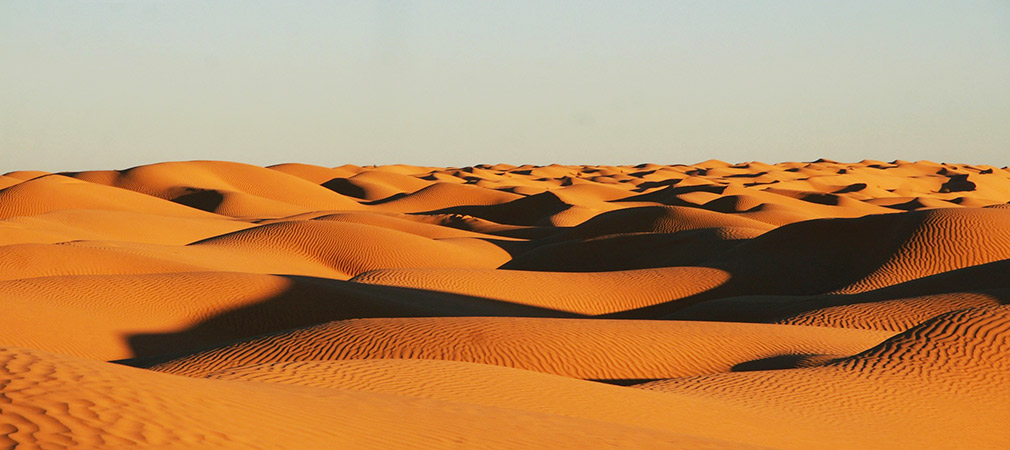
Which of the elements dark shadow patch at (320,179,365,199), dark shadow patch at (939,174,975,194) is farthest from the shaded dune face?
dark shadow patch at (939,174,975,194)

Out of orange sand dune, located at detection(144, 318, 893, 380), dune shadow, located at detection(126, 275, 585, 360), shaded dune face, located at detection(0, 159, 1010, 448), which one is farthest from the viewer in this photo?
dune shadow, located at detection(126, 275, 585, 360)

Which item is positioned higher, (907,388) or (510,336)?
(907,388)

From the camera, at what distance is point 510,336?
39.3ft

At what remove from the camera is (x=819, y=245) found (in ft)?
75.9

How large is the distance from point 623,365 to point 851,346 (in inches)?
111

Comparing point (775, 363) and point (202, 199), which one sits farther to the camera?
point (202, 199)

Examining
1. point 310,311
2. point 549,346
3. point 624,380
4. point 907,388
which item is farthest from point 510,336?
point 310,311

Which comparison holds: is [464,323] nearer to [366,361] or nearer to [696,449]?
[366,361]

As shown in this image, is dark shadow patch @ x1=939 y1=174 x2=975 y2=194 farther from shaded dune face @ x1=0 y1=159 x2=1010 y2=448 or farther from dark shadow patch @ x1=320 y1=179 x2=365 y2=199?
shaded dune face @ x1=0 y1=159 x2=1010 y2=448

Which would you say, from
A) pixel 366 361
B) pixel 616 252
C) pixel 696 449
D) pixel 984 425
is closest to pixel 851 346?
pixel 984 425

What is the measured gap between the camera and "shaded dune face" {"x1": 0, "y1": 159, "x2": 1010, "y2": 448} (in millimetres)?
4922

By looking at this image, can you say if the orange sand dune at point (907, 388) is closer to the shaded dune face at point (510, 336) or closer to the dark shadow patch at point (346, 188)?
the shaded dune face at point (510, 336)

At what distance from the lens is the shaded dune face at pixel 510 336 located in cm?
492

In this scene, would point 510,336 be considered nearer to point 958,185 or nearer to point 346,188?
point 346,188
